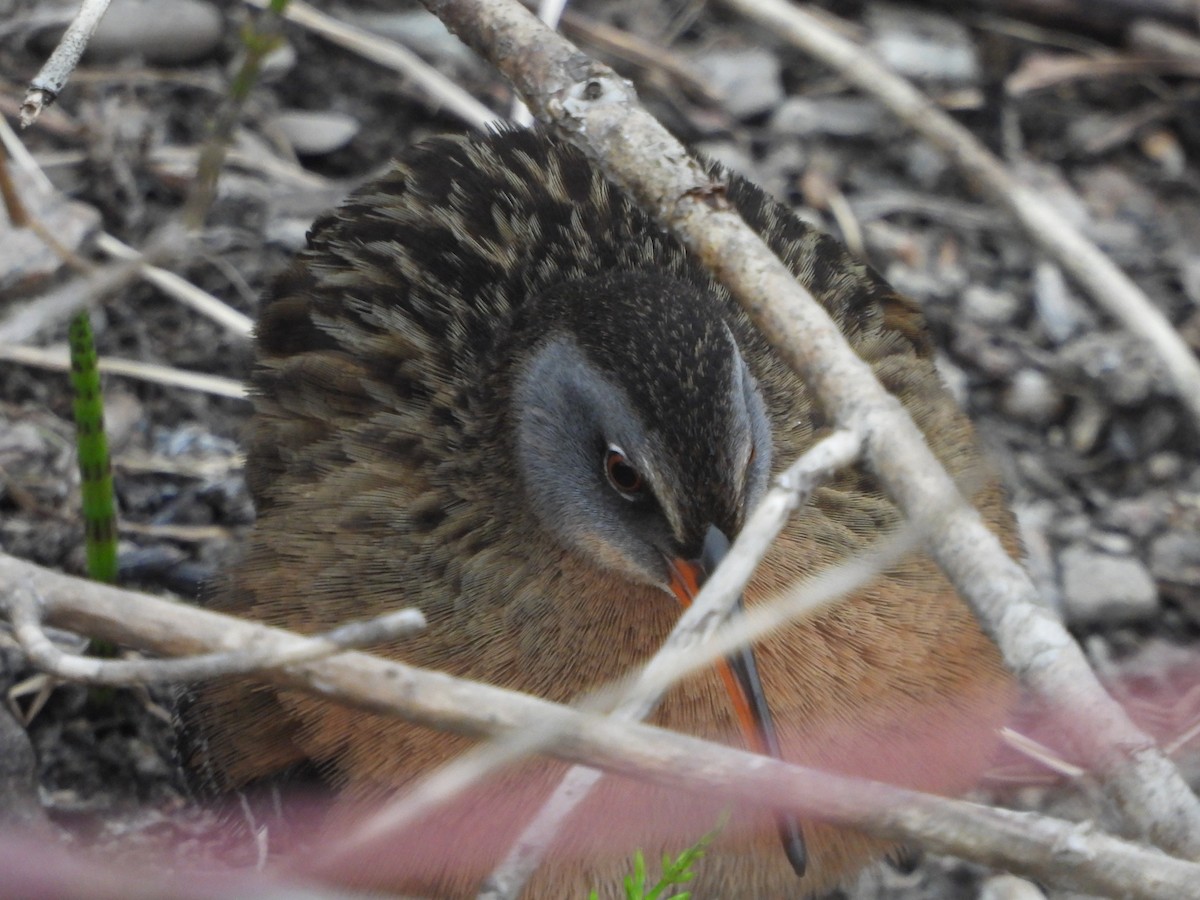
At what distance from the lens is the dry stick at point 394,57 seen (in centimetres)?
539

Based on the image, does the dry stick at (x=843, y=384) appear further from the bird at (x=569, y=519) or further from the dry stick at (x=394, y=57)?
the dry stick at (x=394, y=57)

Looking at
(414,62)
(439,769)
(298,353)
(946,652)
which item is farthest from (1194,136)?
(439,769)

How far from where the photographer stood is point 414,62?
18.0 ft

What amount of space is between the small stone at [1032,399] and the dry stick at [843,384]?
248cm

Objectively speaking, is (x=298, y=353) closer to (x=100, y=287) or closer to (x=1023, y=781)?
(x=100, y=287)

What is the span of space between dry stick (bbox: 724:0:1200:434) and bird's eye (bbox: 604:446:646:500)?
141 centimetres

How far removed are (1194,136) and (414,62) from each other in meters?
2.86

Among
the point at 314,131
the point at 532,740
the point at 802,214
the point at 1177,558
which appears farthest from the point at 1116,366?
the point at 532,740

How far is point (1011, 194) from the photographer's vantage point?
15.6 feet

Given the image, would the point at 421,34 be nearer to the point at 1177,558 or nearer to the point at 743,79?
the point at 743,79

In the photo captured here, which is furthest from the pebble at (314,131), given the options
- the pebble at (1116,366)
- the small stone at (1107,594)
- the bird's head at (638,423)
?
the small stone at (1107,594)

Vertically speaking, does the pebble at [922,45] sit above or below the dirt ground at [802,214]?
above

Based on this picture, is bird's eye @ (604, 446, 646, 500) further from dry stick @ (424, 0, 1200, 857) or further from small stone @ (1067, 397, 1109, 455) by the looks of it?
small stone @ (1067, 397, 1109, 455)

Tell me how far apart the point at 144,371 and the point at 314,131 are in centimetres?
120
